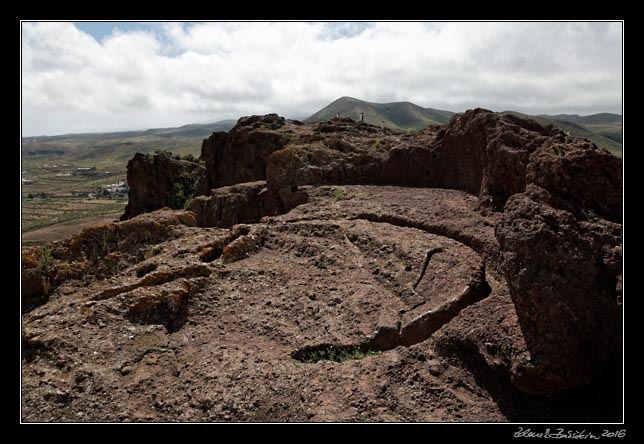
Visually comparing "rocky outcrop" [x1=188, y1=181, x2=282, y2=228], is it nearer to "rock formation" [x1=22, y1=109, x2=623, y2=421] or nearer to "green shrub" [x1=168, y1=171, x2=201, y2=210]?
"rock formation" [x1=22, y1=109, x2=623, y2=421]

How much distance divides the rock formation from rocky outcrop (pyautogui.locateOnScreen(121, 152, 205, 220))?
77.9 ft

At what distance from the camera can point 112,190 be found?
155125 mm

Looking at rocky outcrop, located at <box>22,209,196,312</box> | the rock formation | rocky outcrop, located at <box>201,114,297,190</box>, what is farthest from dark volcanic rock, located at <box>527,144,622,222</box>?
rocky outcrop, located at <box>201,114,297,190</box>

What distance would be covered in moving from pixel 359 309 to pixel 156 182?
3181 centimetres

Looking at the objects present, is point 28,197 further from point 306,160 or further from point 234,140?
point 306,160

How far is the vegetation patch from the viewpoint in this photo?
8.53 m

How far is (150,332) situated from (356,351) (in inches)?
167

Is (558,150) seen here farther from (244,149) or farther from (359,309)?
(244,149)

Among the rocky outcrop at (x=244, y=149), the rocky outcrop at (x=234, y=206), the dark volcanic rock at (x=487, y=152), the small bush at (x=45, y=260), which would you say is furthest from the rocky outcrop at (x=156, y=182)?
the small bush at (x=45, y=260)

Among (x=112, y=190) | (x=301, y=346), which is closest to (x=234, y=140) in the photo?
(x=301, y=346)

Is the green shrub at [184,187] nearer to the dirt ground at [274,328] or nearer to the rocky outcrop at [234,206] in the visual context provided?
the rocky outcrop at [234,206]

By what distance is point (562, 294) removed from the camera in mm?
7105

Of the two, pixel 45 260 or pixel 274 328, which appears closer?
pixel 274 328

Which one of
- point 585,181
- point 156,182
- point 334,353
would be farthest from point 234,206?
point 156,182
